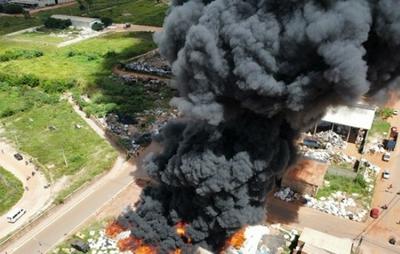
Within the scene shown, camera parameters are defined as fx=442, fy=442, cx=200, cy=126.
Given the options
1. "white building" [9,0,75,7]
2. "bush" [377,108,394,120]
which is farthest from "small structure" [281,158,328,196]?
"white building" [9,0,75,7]

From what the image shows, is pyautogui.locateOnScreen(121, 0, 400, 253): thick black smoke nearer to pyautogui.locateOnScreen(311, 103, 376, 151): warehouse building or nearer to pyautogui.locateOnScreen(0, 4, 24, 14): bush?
pyautogui.locateOnScreen(311, 103, 376, 151): warehouse building

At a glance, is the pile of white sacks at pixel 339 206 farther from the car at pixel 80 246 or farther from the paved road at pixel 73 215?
the car at pixel 80 246

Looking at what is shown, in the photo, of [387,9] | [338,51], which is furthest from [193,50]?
[387,9]

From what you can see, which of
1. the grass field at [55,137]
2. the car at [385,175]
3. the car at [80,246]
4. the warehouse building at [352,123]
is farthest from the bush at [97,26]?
the car at [385,175]

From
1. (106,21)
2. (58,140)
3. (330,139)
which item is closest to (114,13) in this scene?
(106,21)

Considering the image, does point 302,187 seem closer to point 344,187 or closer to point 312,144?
point 344,187
